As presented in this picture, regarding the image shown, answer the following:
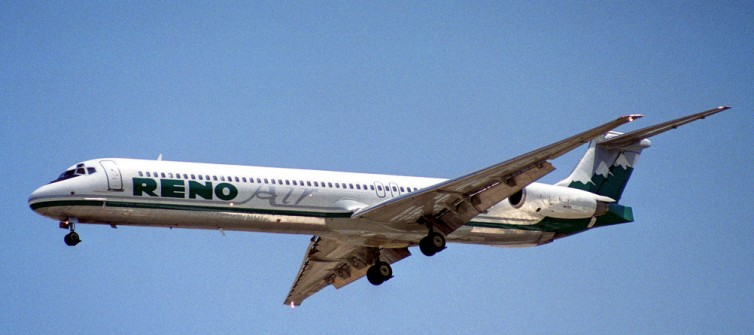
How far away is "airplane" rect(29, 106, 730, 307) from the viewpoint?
2831 cm

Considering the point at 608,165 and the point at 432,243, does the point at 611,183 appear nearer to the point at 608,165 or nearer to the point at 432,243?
the point at 608,165

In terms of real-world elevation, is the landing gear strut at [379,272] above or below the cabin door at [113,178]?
below

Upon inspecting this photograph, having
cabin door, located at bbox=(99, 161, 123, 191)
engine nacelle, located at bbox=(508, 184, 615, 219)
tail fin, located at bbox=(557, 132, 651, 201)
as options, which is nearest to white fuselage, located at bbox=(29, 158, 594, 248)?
cabin door, located at bbox=(99, 161, 123, 191)

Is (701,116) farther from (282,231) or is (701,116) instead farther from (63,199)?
(63,199)

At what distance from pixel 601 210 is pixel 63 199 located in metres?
14.8

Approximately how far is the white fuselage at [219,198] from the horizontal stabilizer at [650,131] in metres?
6.65

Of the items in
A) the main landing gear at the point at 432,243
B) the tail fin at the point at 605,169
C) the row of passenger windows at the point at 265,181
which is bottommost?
the main landing gear at the point at 432,243

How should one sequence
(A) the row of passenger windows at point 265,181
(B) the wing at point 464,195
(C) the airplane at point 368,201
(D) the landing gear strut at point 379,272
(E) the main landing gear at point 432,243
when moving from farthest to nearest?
(D) the landing gear strut at point 379,272
(E) the main landing gear at point 432,243
(A) the row of passenger windows at point 265,181
(B) the wing at point 464,195
(C) the airplane at point 368,201

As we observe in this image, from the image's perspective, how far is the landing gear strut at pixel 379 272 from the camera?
111 feet

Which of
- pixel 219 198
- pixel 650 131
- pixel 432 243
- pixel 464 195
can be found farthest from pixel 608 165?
pixel 219 198

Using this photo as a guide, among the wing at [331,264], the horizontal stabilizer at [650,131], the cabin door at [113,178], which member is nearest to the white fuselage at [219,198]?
the cabin door at [113,178]

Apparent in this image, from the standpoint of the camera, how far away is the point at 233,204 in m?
29.0

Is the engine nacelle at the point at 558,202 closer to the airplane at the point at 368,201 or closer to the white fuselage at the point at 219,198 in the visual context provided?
the airplane at the point at 368,201

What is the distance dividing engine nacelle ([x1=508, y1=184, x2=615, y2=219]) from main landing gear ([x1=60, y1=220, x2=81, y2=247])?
11674 mm
